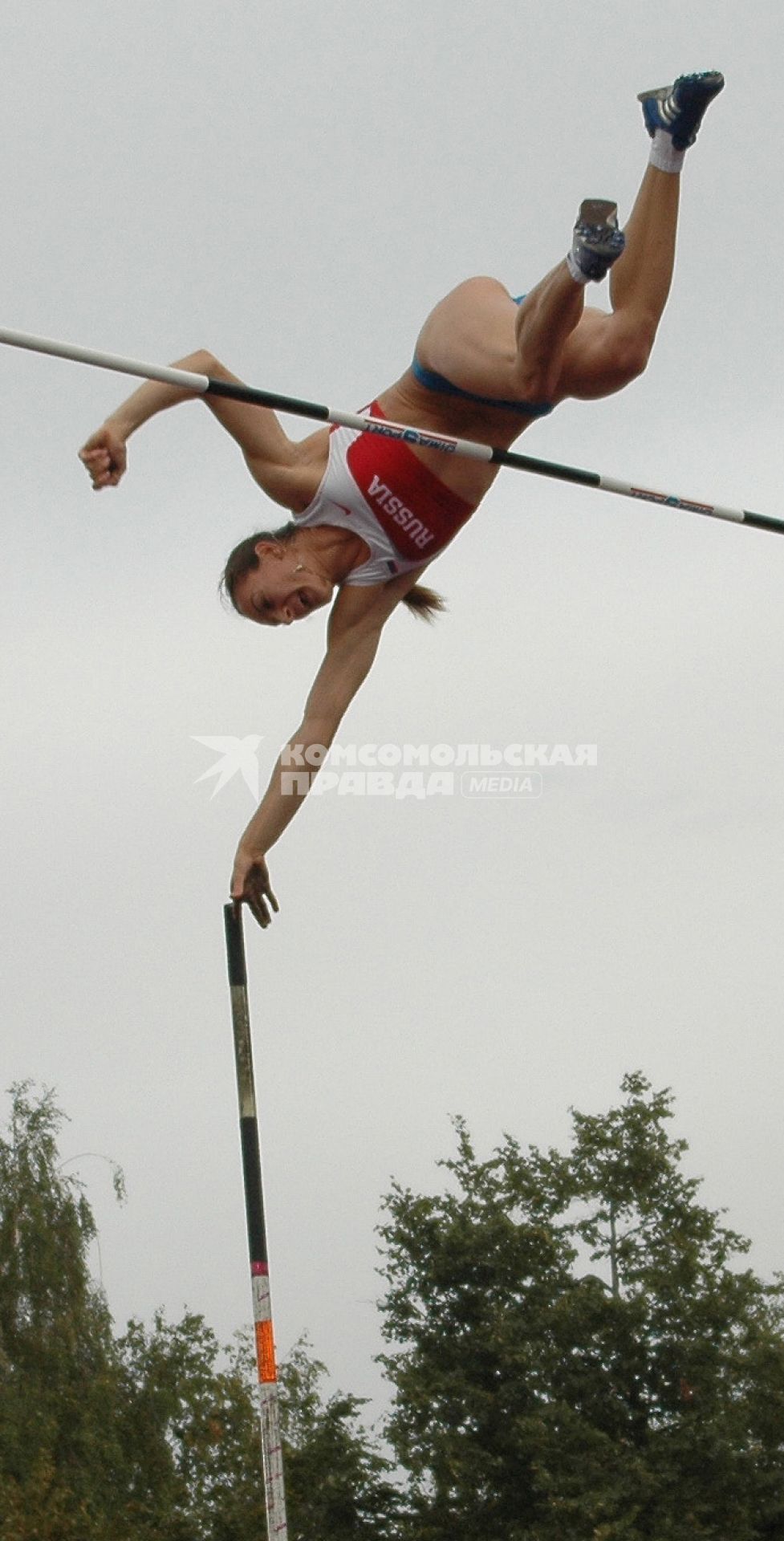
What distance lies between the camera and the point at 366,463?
6102mm

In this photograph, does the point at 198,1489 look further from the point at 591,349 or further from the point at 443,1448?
the point at 591,349

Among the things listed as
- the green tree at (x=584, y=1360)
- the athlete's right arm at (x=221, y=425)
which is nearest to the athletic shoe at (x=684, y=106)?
the athlete's right arm at (x=221, y=425)

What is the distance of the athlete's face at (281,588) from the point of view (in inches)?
244

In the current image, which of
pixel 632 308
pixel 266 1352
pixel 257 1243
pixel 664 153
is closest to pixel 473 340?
pixel 632 308

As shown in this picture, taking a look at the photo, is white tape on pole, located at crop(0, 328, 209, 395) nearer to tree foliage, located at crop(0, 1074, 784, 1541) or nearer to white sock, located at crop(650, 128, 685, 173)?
white sock, located at crop(650, 128, 685, 173)

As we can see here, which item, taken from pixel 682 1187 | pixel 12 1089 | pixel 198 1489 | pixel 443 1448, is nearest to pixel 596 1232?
pixel 682 1187

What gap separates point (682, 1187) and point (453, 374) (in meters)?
22.6

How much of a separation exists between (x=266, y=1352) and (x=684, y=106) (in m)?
4.50

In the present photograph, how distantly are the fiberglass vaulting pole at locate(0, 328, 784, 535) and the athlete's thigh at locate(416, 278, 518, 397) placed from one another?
192mm

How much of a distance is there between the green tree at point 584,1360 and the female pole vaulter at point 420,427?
19.0 meters

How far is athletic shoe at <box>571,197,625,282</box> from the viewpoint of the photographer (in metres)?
4.98

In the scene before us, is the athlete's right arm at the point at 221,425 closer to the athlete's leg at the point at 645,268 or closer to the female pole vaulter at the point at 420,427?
the female pole vaulter at the point at 420,427

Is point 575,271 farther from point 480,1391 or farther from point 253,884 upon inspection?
point 480,1391

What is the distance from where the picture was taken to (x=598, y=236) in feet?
16.4
